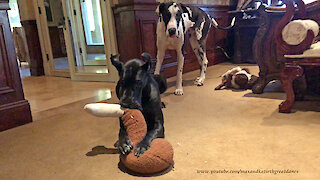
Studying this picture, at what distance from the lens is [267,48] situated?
265 cm

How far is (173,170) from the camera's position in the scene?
134cm

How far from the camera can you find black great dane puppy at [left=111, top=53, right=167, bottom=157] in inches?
52.3

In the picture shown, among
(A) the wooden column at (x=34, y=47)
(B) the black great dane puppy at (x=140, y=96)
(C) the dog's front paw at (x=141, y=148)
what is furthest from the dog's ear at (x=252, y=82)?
(A) the wooden column at (x=34, y=47)

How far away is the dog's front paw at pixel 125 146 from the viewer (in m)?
1.33

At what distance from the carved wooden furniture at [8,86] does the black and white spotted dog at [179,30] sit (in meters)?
1.38

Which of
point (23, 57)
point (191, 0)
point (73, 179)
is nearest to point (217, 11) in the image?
point (191, 0)

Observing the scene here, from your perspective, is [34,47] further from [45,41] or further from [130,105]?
[130,105]

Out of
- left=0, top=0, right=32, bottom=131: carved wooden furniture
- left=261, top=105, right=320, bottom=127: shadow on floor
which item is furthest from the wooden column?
left=261, top=105, right=320, bottom=127: shadow on floor

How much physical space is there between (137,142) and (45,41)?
4.28m

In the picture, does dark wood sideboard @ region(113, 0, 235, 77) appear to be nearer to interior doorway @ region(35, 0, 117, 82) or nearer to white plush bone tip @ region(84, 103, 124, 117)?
interior doorway @ region(35, 0, 117, 82)

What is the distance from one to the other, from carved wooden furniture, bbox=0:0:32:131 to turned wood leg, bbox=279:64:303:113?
218cm

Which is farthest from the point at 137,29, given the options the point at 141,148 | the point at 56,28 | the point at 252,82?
the point at 56,28

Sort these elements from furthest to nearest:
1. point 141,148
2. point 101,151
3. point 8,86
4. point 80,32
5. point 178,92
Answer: point 80,32
point 178,92
point 8,86
point 101,151
point 141,148

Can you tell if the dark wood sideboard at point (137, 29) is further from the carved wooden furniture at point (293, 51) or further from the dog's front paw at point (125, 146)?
the dog's front paw at point (125, 146)
